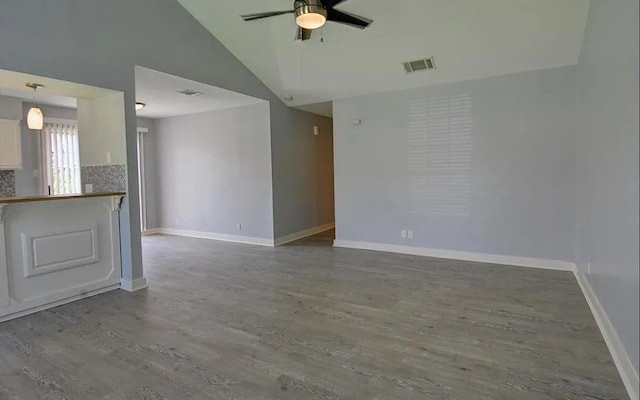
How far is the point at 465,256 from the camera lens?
17.0 ft

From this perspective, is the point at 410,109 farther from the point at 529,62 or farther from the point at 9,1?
the point at 9,1

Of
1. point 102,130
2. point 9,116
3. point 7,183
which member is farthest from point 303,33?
point 7,183

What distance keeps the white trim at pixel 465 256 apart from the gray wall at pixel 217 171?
164 cm

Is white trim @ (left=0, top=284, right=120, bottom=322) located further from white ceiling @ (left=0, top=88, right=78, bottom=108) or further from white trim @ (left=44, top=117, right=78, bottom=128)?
white trim @ (left=44, top=117, right=78, bottom=128)

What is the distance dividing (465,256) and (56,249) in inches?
193

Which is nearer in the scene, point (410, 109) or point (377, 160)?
point (410, 109)

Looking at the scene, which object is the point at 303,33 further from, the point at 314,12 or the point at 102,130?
the point at 102,130

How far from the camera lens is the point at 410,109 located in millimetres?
5453

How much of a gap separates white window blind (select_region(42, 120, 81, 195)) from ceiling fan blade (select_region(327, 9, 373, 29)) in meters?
5.20

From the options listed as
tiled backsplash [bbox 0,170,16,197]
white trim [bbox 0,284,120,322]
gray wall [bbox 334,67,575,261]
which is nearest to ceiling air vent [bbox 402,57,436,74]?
gray wall [bbox 334,67,575,261]

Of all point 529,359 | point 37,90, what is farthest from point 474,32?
point 37,90

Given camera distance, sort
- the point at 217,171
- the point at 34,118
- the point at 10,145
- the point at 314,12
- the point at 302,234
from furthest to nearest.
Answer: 1. the point at 302,234
2. the point at 217,171
3. the point at 10,145
4. the point at 34,118
5. the point at 314,12

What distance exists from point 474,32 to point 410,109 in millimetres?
1451

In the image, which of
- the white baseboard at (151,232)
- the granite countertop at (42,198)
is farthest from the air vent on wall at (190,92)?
the white baseboard at (151,232)
